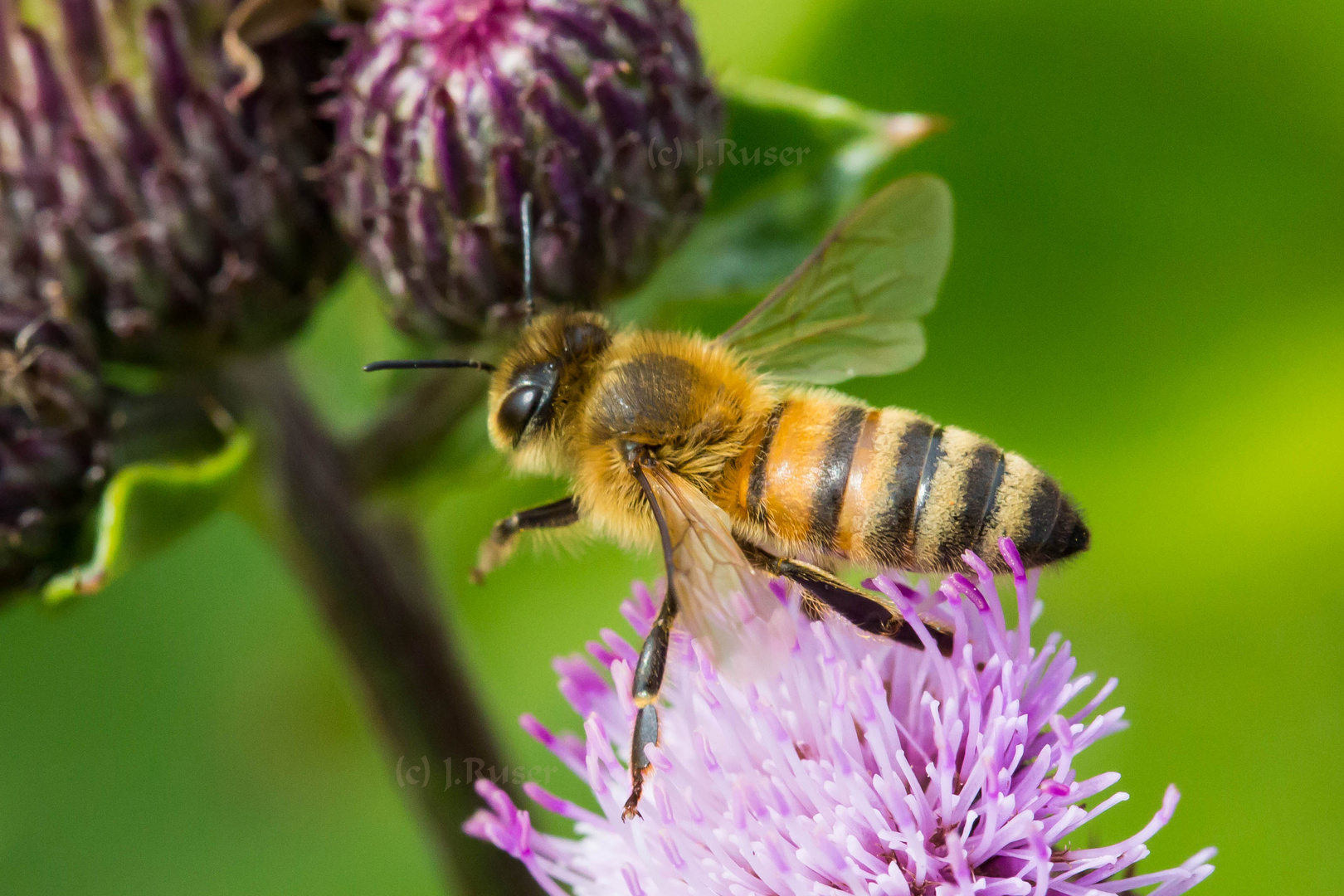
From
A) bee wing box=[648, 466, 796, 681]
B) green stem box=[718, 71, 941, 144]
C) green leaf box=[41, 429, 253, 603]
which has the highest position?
green stem box=[718, 71, 941, 144]

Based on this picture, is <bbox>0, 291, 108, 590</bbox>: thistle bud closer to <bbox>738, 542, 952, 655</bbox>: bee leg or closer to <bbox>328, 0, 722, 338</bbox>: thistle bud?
<bbox>328, 0, 722, 338</bbox>: thistle bud

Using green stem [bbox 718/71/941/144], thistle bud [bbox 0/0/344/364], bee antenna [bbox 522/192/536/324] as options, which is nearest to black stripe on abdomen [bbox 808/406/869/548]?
bee antenna [bbox 522/192/536/324]

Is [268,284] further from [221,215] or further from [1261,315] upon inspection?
[1261,315]

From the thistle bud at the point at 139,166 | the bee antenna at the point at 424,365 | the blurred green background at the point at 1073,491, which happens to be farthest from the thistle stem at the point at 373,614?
the bee antenna at the point at 424,365

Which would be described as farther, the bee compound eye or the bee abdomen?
the bee compound eye

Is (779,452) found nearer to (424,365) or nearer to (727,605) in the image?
(727,605)

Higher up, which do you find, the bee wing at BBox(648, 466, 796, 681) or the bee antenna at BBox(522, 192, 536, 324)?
the bee antenna at BBox(522, 192, 536, 324)

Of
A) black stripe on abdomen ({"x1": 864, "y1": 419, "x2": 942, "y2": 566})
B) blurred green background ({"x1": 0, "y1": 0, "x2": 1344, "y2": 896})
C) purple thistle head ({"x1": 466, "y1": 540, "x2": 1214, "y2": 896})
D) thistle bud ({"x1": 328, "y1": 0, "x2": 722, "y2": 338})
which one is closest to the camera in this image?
purple thistle head ({"x1": 466, "y1": 540, "x2": 1214, "y2": 896})

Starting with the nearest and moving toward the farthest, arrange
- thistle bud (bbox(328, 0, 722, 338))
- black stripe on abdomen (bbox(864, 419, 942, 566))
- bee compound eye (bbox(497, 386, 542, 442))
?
black stripe on abdomen (bbox(864, 419, 942, 566)) < bee compound eye (bbox(497, 386, 542, 442)) < thistle bud (bbox(328, 0, 722, 338))
